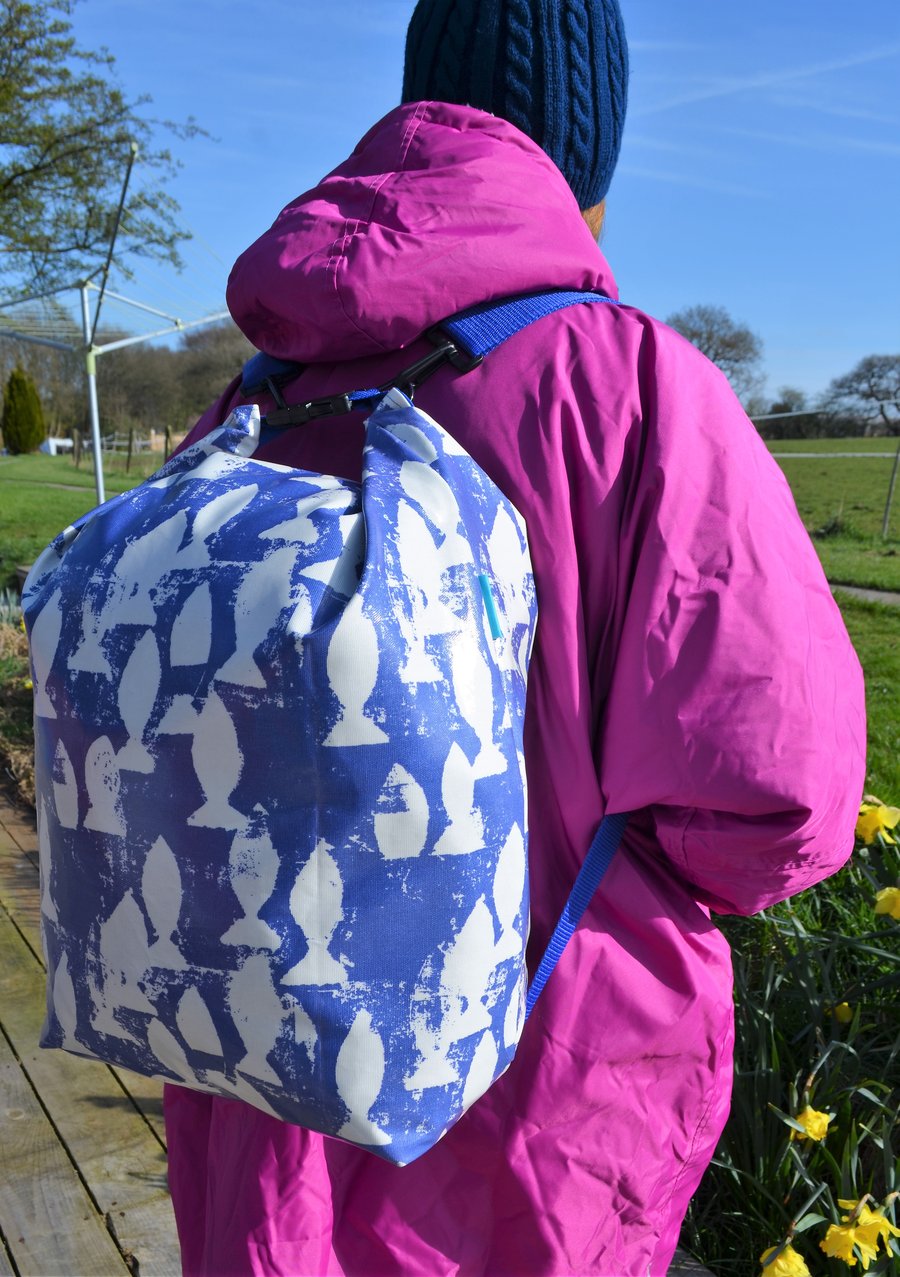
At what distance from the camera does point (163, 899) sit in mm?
957

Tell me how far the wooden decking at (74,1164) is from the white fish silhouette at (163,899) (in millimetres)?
1584

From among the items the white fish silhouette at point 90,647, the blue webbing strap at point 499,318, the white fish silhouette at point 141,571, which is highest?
the blue webbing strap at point 499,318

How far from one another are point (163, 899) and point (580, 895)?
1.33ft

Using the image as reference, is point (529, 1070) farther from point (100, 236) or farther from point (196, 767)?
point (100, 236)

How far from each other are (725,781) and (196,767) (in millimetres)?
479

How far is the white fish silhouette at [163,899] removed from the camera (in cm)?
95

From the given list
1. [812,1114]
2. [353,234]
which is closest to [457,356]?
[353,234]

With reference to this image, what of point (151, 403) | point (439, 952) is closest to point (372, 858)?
point (439, 952)

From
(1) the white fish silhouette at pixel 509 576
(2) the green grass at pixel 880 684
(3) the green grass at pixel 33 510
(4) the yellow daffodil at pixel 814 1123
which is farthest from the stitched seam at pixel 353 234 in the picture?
(3) the green grass at pixel 33 510

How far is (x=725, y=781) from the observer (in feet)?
3.22

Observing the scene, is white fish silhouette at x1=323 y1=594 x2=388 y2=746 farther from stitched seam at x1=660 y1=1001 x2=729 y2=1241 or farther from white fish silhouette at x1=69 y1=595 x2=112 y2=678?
stitched seam at x1=660 y1=1001 x2=729 y2=1241

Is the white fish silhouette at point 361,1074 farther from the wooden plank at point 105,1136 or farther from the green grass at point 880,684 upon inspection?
the green grass at point 880,684

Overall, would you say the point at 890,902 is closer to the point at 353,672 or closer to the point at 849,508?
the point at 353,672

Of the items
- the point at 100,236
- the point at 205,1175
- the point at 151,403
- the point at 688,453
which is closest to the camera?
the point at 688,453
